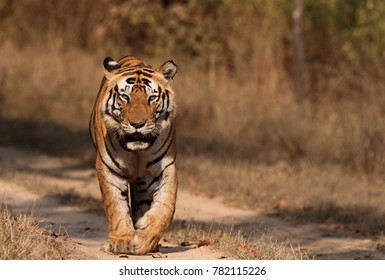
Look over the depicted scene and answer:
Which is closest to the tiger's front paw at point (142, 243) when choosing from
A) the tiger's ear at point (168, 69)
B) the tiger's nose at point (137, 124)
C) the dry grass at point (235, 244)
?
the dry grass at point (235, 244)

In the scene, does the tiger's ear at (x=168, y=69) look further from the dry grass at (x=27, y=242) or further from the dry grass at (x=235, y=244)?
the dry grass at (x=27, y=242)

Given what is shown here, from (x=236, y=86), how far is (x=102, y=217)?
7.03 meters

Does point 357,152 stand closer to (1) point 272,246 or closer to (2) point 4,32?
(1) point 272,246

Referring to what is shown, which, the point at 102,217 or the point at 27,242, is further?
the point at 102,217

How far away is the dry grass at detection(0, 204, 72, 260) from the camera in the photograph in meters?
5.97

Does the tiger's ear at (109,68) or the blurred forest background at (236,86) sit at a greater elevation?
the tiger's ear at (109,68)

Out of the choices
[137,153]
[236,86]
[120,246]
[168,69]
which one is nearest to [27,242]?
[120,246]

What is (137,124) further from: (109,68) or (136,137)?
(109,68)

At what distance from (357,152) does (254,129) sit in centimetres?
204

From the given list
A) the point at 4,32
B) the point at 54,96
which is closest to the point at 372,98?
the point at 54,96

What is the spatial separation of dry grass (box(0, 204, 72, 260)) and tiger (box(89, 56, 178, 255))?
59 centimetres

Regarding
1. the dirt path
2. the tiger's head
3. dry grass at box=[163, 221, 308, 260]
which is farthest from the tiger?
dry grass at box=[163, 221, 308, 260]

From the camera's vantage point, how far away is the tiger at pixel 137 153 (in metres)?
6.94

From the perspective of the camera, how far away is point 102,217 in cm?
955
